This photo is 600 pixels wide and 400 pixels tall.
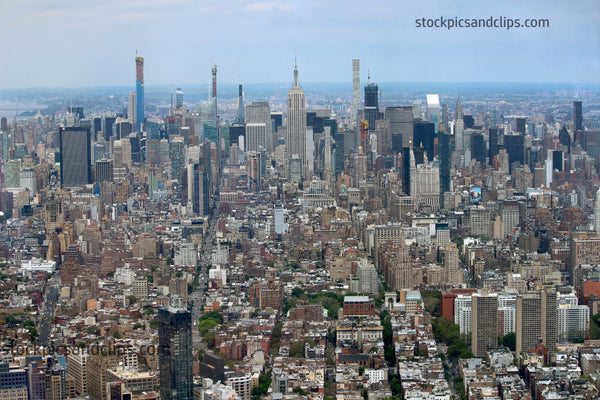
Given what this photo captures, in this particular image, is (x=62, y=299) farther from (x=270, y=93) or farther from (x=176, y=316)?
(x=270, y=93)

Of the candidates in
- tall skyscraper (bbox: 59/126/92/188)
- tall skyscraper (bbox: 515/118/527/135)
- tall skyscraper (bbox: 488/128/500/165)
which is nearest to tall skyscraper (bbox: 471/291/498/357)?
tall skyscraper (bbox: 515/118/527/135)

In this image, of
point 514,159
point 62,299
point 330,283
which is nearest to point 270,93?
point 514,159

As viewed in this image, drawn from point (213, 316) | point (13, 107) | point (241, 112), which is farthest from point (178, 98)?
point (213, 316)

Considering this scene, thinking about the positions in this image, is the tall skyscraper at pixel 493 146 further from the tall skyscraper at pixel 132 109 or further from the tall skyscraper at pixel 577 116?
the tall skyscraper at pixel 132 109

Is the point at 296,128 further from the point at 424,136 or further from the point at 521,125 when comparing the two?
the point at 521,125

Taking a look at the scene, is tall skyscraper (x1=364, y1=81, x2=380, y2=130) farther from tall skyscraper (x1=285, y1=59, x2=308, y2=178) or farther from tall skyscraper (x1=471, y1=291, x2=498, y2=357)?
tall skyscraper (x1=471, y1=291, x2=498, y2=357)

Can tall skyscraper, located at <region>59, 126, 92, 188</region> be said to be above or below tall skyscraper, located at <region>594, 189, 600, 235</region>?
above

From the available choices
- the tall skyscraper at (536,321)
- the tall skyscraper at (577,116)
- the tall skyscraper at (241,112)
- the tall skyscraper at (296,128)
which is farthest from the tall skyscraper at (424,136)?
the tall skyscraper at (536,321)
